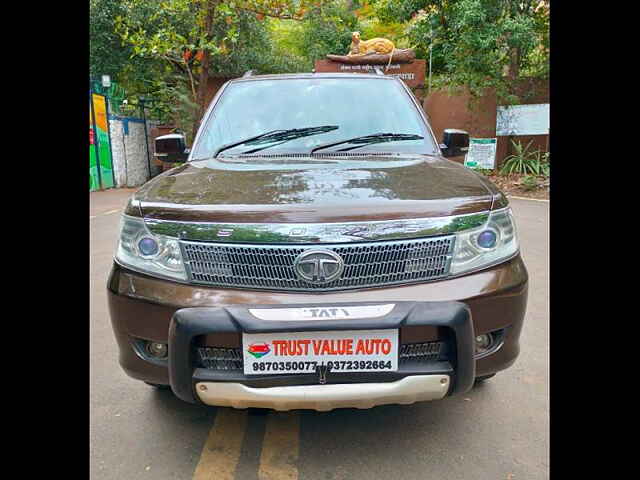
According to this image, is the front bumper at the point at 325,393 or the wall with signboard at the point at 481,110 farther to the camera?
the wall with signboard at the point at 481,110

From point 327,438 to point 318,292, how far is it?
0.84 meters

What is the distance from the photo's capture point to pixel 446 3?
11898mm

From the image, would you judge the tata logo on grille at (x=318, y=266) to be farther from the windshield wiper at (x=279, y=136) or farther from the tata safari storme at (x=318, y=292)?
the windshield wiper at (x=279, y=136)

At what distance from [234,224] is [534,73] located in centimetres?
1193

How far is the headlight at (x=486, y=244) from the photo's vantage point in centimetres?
192

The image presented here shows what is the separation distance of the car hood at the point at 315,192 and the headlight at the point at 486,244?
83 mm

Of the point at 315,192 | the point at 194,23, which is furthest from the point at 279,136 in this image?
the point at 194,23

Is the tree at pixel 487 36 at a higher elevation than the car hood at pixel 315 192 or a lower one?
higher

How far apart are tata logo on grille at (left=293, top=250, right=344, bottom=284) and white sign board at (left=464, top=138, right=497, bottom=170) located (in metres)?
10.5

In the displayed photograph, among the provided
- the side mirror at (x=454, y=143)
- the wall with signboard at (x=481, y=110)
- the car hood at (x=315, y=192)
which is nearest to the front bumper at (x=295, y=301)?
the car hood at (x=315, y=192)

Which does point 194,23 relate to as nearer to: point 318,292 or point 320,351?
point 318,292

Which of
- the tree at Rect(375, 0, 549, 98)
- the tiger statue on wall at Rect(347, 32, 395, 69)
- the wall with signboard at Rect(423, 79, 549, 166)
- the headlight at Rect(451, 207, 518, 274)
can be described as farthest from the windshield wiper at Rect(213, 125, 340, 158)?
the tiger statue on wall at Rect(347, 32, 395, 69)

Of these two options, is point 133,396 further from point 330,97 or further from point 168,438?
point 330,97

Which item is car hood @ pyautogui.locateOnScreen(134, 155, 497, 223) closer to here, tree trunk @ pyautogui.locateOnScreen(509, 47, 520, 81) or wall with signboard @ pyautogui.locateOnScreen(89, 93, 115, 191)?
tree trunk @ pyautogui.locateOnScreen(509, 47, 520, 81)
